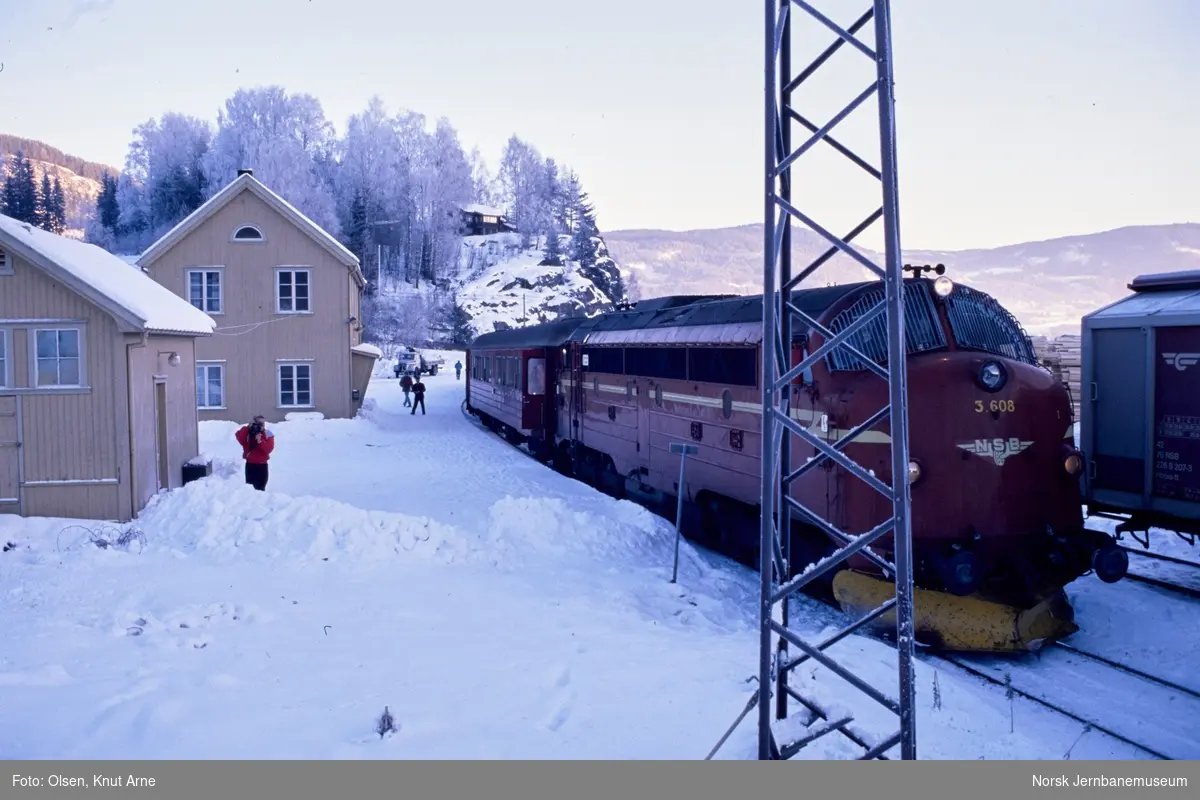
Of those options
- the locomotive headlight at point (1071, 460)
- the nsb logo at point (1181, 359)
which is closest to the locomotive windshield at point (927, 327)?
the locomotive headlight at point (1071, 460)

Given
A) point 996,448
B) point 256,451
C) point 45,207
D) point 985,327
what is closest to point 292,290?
point 256,451

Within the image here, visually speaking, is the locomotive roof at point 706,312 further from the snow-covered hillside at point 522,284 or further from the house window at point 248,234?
the snow-covered hillside at point 522,284

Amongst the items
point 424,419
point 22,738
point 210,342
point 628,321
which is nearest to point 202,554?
point 22,738

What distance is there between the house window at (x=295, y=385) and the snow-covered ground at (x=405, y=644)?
1455 cm

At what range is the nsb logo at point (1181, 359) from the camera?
9.09m

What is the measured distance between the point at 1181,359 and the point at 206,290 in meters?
25.5

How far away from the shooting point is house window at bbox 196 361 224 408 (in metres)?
26.5

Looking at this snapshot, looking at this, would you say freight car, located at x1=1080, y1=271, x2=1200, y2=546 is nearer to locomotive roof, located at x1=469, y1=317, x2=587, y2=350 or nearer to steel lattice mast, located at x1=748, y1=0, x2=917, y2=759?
steel lattice mast, located at x1=748, y1=0, x2=917, y2=759

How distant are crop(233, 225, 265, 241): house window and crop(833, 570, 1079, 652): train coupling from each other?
23493 mm

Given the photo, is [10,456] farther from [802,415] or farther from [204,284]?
[204,284]

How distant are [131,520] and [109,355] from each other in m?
2.34

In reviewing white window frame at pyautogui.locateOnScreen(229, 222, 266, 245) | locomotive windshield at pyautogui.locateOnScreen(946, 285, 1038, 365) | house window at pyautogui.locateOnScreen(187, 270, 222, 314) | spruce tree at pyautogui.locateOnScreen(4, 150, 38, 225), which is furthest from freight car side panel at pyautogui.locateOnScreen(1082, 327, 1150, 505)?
spruce tree at pyautogui.locateOnScreen(4, 150, 38, 225)

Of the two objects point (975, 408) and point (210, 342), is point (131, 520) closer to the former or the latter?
point (975, 408)

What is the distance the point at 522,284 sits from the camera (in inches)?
3561
